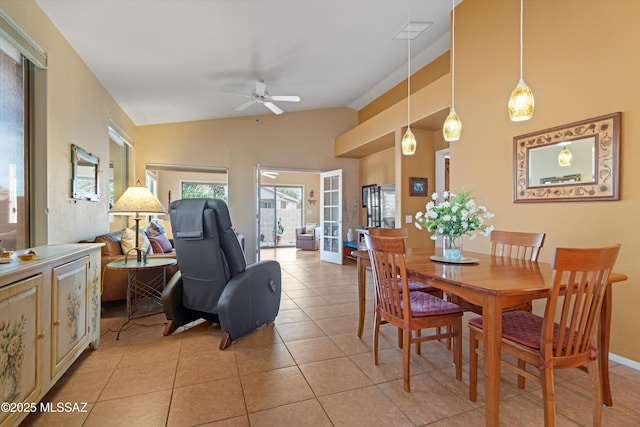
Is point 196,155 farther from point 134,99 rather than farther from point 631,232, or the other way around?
point 631,232

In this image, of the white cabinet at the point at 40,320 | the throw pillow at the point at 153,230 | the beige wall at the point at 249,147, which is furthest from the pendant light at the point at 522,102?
the beige wall at the point at 249,147

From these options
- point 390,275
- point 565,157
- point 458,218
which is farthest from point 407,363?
point 565,157


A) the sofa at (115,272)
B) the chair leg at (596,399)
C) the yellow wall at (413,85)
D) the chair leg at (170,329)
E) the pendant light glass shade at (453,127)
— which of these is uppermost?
the yellow wall at (413,85)

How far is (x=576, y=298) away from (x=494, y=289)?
1.13 ft

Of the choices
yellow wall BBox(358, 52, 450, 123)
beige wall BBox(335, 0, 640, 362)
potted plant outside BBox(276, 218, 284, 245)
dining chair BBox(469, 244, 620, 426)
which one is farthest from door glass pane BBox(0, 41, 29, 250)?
potted plant outside BBox(276, 218, 284, 245)

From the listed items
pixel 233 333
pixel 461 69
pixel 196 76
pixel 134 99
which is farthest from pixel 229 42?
pixel 233 333

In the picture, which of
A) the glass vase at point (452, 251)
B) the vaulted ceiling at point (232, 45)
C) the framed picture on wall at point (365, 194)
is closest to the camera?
the glass vase at point (452, 251)

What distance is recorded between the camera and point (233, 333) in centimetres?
247

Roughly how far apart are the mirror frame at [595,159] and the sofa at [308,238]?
6.57 metres

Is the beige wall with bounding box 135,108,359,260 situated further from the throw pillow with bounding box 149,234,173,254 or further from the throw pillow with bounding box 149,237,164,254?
the throw pillow with bounding box 149,237,164,254

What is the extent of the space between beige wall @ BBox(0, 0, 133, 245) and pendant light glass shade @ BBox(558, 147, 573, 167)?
425 centimetres

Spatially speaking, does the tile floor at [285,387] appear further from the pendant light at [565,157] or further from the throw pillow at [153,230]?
the throw pillow at [153,230]

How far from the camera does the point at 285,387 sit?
6.33ft

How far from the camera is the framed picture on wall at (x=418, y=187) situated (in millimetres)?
5039
